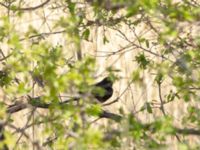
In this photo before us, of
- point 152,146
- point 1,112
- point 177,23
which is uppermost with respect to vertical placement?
point 177,23

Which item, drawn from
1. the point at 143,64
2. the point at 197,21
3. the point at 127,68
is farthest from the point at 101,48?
the point at 197,21

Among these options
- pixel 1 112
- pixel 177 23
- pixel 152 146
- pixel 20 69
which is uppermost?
pixel 177 23

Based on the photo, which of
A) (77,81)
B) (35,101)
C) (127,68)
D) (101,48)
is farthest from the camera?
(101,48)

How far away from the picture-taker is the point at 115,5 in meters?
2.52

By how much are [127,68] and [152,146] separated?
2961mm

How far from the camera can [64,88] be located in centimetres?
223

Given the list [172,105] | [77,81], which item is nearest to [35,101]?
[77,81]

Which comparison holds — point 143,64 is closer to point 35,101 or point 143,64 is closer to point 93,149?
point 35,101

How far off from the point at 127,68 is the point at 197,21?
9.65 feet

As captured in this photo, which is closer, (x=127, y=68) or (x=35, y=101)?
(x=35, y=101)

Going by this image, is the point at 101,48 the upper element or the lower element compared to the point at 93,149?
upper

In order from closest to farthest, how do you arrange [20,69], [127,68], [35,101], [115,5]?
[20,69] < [115,5] < [35,101] < [127,68]

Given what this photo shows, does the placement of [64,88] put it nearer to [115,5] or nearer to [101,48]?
[115,5]

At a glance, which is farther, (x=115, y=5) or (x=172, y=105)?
(x=172, y=105)
